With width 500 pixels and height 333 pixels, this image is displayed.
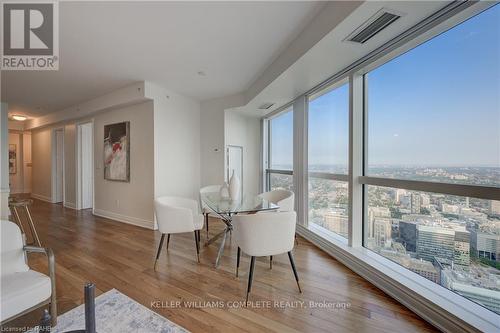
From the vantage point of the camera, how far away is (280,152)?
505 centimetres

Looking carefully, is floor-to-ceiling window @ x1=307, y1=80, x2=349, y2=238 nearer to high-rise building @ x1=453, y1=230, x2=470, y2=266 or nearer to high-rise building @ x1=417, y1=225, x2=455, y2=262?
high-rise building @ x1=417, y1=225, x2=455, y2=262

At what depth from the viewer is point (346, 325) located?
177 cm

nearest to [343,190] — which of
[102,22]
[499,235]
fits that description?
[499,235]

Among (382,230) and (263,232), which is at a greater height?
(263,232)

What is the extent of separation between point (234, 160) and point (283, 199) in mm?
2180

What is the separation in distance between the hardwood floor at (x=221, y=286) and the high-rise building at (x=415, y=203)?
0.86 metres

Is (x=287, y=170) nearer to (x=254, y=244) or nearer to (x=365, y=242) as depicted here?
(x=365, y=242)

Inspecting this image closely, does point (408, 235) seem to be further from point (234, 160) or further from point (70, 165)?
point (70, 165)

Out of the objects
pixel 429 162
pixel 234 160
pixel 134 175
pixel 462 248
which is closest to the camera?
pixel 462 248

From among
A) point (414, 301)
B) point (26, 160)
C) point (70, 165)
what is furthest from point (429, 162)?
point (26, 160)

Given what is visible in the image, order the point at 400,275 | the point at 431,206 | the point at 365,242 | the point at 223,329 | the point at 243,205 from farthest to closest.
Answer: the point at 243,205
the point at 365,242
the point at 400,275
the point at 431,206
the point at 223,329

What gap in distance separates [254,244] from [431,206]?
5.31 feet

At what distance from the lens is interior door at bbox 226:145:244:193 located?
5020mm

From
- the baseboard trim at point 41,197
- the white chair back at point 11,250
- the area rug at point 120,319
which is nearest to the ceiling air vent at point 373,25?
the area rug at point 120,319
